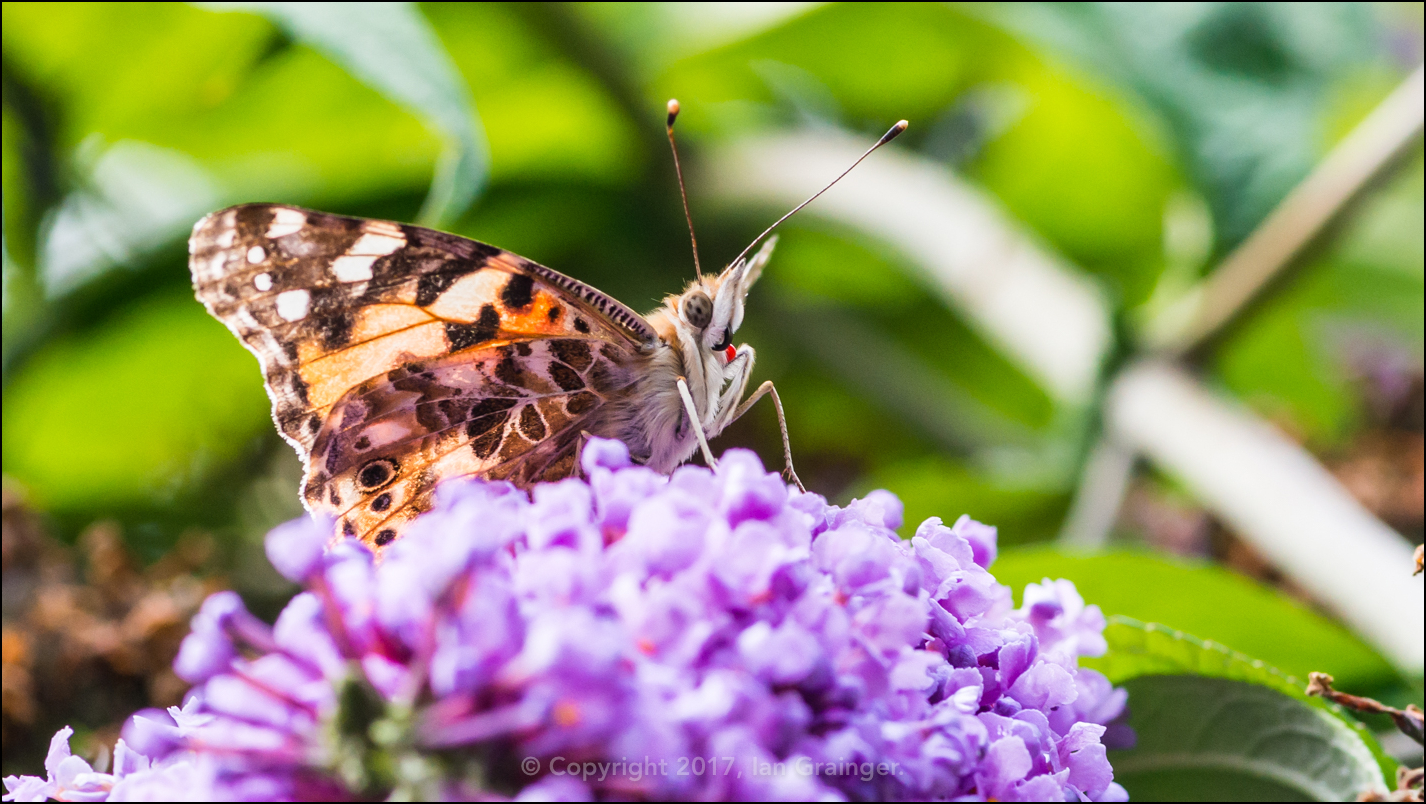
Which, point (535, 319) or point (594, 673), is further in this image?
point (535, 319)

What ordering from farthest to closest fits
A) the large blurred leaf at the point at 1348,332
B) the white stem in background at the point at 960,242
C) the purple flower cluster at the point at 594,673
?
the large blurred leaf at the point at 1348,332 → the white stem in background at the point at 960,242 → the purple flower cluster at the point at 594,673

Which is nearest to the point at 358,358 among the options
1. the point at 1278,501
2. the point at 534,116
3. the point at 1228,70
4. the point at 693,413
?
the point at 693,413

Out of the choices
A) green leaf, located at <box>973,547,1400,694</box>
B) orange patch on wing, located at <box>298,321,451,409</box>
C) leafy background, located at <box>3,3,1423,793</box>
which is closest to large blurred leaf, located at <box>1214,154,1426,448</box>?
leafy background, located at <box>3,3,1423,793</box>

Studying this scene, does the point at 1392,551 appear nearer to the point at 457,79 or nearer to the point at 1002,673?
the point at 1002,673

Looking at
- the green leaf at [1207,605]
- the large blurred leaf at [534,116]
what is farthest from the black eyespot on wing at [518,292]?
the large blurred leaf at [534,116]

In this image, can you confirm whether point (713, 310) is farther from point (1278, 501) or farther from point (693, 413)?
point (1278, 501)

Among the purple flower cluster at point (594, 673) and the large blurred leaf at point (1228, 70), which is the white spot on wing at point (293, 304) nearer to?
the purple flower cluster at point (594, 673)
